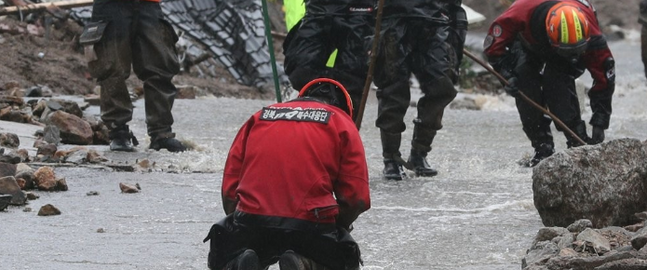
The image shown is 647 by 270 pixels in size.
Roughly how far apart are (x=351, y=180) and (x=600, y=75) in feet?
16.7

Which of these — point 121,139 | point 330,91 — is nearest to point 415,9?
point 121,139

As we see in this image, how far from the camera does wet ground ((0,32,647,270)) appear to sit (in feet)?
19.4

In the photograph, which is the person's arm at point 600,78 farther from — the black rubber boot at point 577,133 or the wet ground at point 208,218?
the wet ground at point 208,218

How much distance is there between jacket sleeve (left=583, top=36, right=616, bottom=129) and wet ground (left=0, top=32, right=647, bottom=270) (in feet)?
2.37

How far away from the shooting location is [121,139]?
9.34 metres

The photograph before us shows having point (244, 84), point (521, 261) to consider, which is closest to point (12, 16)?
point (244, 84)

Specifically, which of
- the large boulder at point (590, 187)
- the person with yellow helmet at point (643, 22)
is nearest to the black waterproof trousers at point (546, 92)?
the large boulder at point (590, 187)

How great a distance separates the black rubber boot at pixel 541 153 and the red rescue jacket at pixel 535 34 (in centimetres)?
57

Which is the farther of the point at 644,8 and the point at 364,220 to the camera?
the point at 644,8

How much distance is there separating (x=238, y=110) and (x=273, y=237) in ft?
26.9

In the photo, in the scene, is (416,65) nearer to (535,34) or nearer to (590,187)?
(535,34)

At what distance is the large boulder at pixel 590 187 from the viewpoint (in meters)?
6.53

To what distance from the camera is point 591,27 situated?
30.3ft

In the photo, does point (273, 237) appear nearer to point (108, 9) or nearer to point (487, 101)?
point (108, 9)
